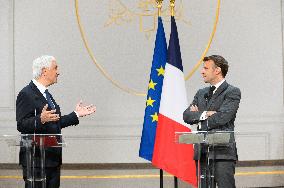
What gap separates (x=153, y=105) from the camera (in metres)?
4.80

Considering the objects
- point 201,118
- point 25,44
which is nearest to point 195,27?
point 25,44

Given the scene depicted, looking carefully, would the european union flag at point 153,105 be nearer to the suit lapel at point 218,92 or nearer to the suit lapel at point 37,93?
the suit lapel at point 218,92

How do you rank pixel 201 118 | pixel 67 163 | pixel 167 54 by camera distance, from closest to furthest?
pixel 201 118 → pixel 167 54 → pixel 67 163

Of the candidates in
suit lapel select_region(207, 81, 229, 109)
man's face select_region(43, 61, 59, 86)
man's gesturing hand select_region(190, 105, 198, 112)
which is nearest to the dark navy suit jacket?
man's face select_region(43, 61, 59, 86)

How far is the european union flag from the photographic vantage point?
4754 mm

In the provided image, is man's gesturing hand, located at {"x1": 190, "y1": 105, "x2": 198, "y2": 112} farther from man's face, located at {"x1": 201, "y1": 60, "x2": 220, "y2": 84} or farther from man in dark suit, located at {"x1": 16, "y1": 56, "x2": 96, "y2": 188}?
man in dark suit, located at {"x1": 16, "y1": 56, "x2": 96, "y2": 188}

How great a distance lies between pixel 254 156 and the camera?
697cm

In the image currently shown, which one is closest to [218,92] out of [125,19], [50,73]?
[50,73]

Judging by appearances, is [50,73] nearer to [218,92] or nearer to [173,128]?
[218,92]

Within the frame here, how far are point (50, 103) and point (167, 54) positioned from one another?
1.38m

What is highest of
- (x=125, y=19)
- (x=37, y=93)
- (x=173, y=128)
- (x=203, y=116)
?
(x=125, y=19)

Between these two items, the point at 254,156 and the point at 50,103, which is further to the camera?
the point at 254,156

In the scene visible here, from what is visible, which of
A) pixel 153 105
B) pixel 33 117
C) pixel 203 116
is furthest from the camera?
pixel 153 105

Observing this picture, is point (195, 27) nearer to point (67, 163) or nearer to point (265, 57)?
point (265, 57)
